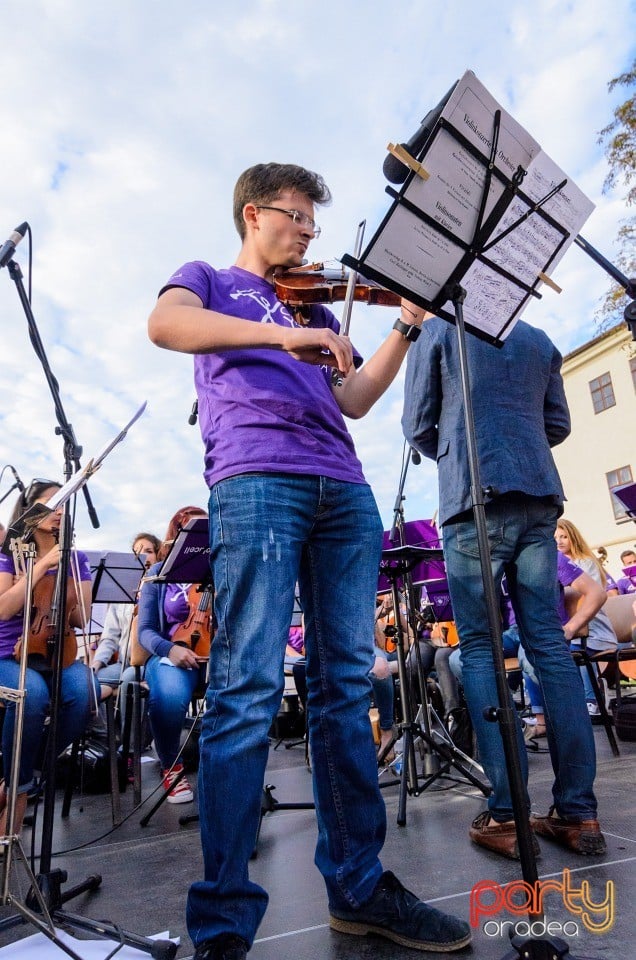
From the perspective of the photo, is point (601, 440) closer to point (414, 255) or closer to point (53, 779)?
point (414, 255)

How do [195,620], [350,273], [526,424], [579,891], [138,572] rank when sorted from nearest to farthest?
[579,891] < [350,273] < [526,424] < [195,620] < [138,572]

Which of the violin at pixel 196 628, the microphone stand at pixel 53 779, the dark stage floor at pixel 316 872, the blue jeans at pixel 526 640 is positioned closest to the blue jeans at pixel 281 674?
the dark stage floor at pixel 316 872

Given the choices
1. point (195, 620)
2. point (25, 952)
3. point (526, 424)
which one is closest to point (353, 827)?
point (25, 952)

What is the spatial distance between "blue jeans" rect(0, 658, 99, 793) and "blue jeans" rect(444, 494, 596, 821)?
1490mm

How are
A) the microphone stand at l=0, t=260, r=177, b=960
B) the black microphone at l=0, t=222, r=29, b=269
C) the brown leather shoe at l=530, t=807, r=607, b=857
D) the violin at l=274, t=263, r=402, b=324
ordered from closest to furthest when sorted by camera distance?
the microphone stand at l=0, t=260, r=177, b=960
the violin at l=274, t=263, r=402, b=324
the brown leather shoe at l=530, t=807, r=607, b=857
the black microphone at l=0, t=222, r=29, b=269

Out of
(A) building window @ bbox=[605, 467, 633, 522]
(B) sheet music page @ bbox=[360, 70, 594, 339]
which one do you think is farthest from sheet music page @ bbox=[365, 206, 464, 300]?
(A) building window @ bbox=[605, 467, 633, 522]

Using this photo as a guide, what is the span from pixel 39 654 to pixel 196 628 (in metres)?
1.27

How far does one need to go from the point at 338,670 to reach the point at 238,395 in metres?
0.71

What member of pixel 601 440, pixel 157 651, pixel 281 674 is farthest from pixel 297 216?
pixel 601 440

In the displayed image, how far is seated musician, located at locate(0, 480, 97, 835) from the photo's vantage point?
109 inches

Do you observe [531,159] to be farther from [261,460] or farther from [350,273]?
[261,460]

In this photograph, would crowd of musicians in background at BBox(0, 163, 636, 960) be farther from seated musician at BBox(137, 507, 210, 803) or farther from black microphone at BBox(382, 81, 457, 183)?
seated musician at BBox(137, 507, 210, 803)

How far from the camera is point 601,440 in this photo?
22.1 m

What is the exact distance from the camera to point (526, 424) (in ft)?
7.80
